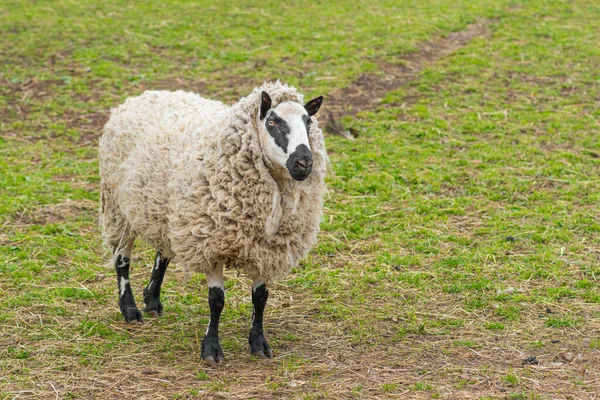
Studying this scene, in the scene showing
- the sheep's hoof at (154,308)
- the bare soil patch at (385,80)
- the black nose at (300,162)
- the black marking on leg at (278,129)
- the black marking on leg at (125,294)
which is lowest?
the sheep's hoof at (154,308)

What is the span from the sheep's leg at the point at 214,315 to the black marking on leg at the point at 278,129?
1.17m

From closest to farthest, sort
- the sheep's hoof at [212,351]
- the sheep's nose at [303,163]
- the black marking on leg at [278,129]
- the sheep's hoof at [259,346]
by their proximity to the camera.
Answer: the sheep's nose at [303,163], the black marking on leg at [278,129], the sheep's hoof at [212,351], the sheep's hoof at [259,346]

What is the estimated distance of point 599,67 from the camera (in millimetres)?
15523

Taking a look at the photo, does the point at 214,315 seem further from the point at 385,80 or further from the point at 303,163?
the point at 385,80

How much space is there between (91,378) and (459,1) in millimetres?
16298

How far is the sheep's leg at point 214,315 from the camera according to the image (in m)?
6.67

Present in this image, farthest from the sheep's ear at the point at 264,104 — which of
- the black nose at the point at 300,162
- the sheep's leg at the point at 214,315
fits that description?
the sheep's leg at the point at 214,315

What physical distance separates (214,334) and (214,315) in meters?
0.16

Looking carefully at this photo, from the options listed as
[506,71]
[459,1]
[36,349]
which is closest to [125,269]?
[36,349]

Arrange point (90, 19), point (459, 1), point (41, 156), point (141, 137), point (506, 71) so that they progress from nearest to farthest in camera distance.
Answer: point (141, 137), point (41, 156), point (506, 71), point (90, 19), point (459, 1)

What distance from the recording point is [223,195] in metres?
6.52

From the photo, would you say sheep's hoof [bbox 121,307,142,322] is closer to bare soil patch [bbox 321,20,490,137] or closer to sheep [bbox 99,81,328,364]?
sheep [bbox 99,81,328,364]

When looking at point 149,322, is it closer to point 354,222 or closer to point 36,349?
point 36,349

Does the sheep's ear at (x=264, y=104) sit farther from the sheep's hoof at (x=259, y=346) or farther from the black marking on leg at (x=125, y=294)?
the black marking on leg at (x=125, y=294)
